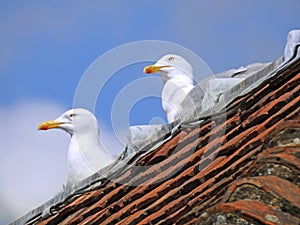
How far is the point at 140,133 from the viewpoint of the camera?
24.0 ft

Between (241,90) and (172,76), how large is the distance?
5.35m

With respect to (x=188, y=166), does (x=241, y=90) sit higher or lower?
higher

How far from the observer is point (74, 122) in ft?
33.7

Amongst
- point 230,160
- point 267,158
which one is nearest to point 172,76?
point 230,160

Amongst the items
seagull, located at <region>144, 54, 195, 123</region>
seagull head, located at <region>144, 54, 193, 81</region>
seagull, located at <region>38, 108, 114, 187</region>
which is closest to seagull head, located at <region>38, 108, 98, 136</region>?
seagull, located at <region>38, 108, 114, 187</region>

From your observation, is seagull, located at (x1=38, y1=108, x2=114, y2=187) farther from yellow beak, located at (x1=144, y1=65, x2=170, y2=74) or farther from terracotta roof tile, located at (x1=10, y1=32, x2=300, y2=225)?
yellow beak, located at (x1=144, y1=65, x2=170, y2=74)

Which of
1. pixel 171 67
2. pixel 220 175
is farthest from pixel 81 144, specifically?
pixel 220 175

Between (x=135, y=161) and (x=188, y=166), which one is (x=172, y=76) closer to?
(x=135, y=161)

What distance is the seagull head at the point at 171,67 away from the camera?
37.8 ft

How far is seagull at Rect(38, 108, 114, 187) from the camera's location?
8680 millimetres

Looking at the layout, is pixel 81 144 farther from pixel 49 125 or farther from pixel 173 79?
pixel 173 79

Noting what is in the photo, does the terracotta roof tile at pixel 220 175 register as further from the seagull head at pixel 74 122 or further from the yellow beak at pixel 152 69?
the yellow beak at pixel 152 69

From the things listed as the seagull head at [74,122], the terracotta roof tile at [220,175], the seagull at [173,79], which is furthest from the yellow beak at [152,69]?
the terracotta roof tile at [220,175]

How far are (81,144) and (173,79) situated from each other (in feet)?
6.53
